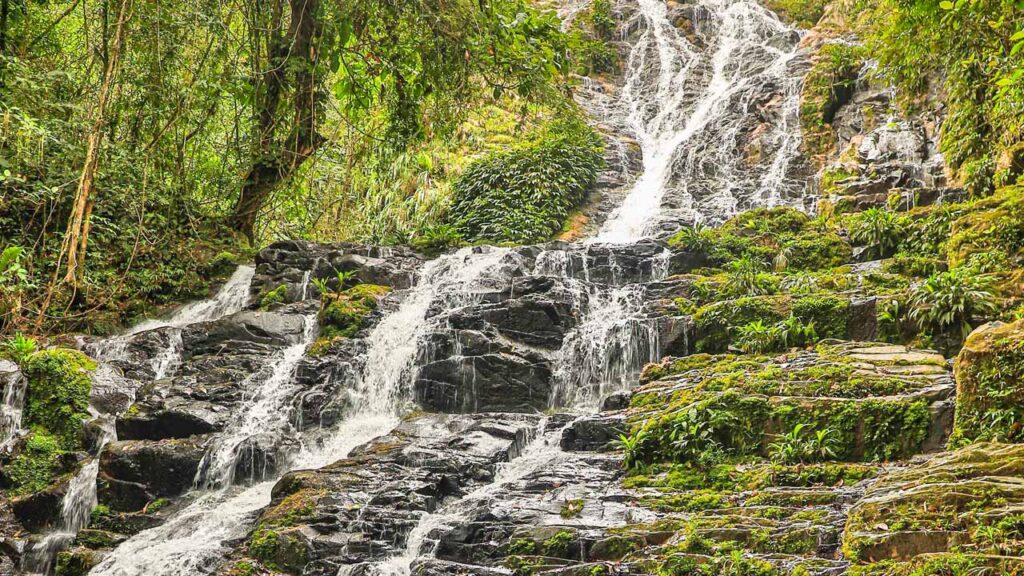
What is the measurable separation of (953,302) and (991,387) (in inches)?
126

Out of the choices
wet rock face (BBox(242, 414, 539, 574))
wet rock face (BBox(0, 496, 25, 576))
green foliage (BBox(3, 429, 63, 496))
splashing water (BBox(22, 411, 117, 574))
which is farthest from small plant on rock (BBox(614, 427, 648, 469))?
green foliage (BBox(3, 429, 63, 496))

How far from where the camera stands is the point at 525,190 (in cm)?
1822

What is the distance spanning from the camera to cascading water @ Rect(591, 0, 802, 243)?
17.7m

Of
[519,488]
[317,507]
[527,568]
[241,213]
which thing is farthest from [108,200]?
[527,568]

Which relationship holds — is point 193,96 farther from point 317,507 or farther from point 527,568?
point 527,568

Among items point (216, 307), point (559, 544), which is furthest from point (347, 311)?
point (559, 544)

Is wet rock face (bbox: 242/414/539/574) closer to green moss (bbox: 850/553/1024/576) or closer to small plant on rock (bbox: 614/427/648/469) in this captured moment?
small plant on rock (bbox: 614/427/648/469)

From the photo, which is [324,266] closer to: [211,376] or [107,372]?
[211,376]

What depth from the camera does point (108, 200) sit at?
539 inches

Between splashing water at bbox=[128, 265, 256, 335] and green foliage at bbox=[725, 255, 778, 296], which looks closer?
green foliage at bbox=[725, 255, 778, 296]

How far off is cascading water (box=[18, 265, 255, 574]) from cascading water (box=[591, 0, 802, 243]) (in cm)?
775

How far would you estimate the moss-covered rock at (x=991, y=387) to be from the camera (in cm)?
560

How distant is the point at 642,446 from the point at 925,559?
3.68 meters

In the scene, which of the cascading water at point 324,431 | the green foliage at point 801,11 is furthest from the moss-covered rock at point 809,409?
the green foliage at point 801,11
